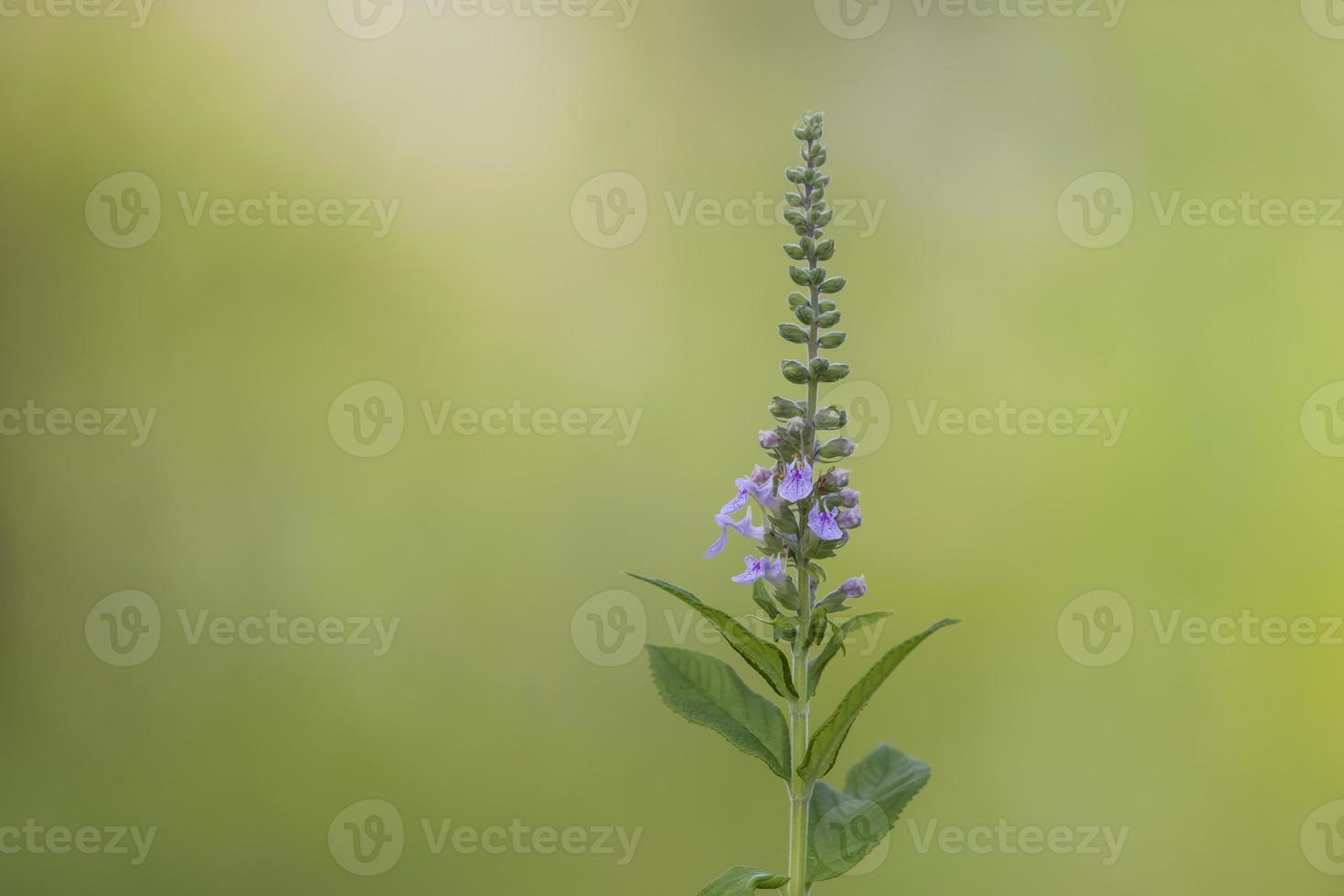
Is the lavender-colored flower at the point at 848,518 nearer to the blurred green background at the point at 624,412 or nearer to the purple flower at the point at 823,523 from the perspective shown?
the purple flower at the point at 823,523

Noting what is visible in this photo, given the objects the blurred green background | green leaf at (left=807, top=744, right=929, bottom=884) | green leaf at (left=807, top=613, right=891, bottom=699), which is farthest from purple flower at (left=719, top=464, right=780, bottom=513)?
the blurred green background

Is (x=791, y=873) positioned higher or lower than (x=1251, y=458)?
lower

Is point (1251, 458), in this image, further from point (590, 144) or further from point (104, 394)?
point (104, 394)

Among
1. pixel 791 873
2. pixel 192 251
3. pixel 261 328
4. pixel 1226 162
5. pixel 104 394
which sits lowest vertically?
pixel 791 873

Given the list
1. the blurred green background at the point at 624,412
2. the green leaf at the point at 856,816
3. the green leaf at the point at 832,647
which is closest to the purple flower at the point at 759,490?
the green leaf at the point at 832,647

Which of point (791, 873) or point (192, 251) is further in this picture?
point (192, 251)

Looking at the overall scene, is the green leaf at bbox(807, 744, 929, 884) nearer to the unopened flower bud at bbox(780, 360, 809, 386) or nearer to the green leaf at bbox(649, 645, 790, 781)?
the green leaf at bbox(649, 645, 790, 781)

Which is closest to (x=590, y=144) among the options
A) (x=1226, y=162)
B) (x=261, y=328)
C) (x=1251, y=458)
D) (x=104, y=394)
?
(x=261, y=328)
